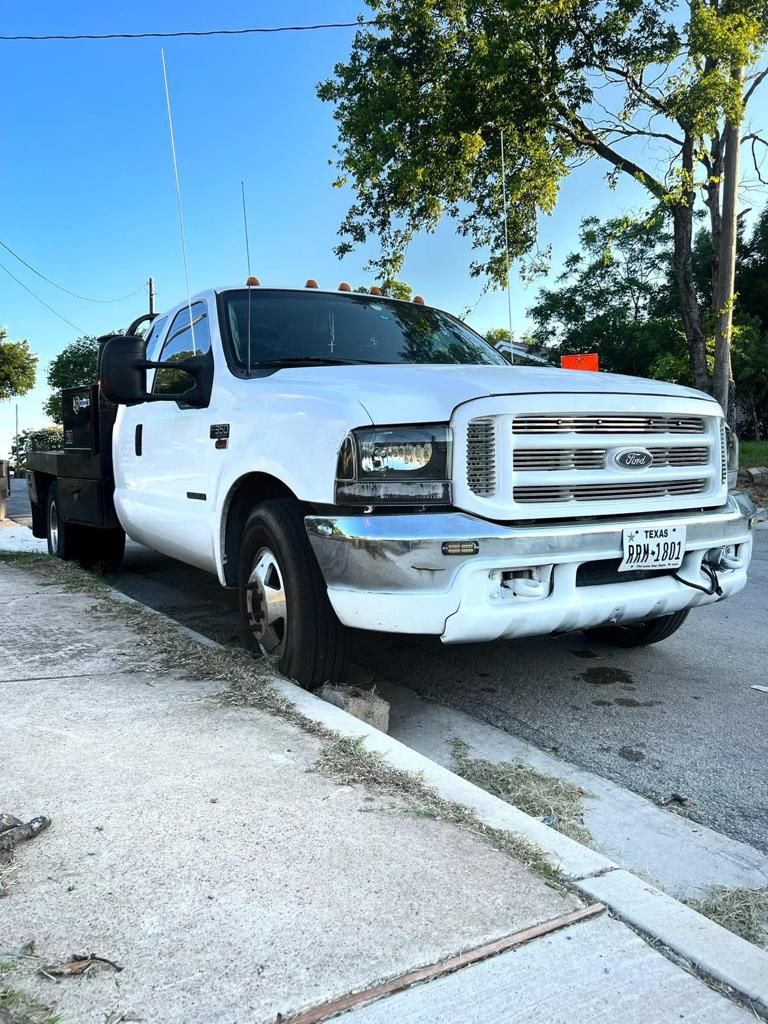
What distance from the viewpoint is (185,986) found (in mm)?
1635

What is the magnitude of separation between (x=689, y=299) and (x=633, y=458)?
12.3m

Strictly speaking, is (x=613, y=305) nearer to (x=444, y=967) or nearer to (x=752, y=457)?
(x=752, y=457)

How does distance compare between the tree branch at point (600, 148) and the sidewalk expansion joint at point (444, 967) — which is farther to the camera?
the tree branch at point (600, 148)

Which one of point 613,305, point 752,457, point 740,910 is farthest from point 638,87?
point 613,305

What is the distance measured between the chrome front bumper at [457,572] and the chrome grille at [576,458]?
0.23 metres

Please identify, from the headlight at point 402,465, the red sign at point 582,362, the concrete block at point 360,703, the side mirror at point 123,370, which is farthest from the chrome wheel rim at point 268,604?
the red sign at point 582,362

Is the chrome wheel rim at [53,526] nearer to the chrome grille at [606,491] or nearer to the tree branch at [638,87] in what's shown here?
the chrome grille at [606,491]

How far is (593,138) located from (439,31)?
3.09 meters

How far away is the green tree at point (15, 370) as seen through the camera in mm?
36625

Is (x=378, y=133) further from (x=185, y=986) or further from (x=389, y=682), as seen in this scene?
(x=185, y=986)

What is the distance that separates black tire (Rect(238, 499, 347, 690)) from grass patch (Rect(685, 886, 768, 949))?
171cm

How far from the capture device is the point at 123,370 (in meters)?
4.21

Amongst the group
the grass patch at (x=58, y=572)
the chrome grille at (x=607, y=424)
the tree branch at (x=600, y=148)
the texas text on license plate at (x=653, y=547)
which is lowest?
the grass patch at (x=58, y=572)

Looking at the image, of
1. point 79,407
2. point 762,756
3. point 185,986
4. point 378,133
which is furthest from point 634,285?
point 185,986
